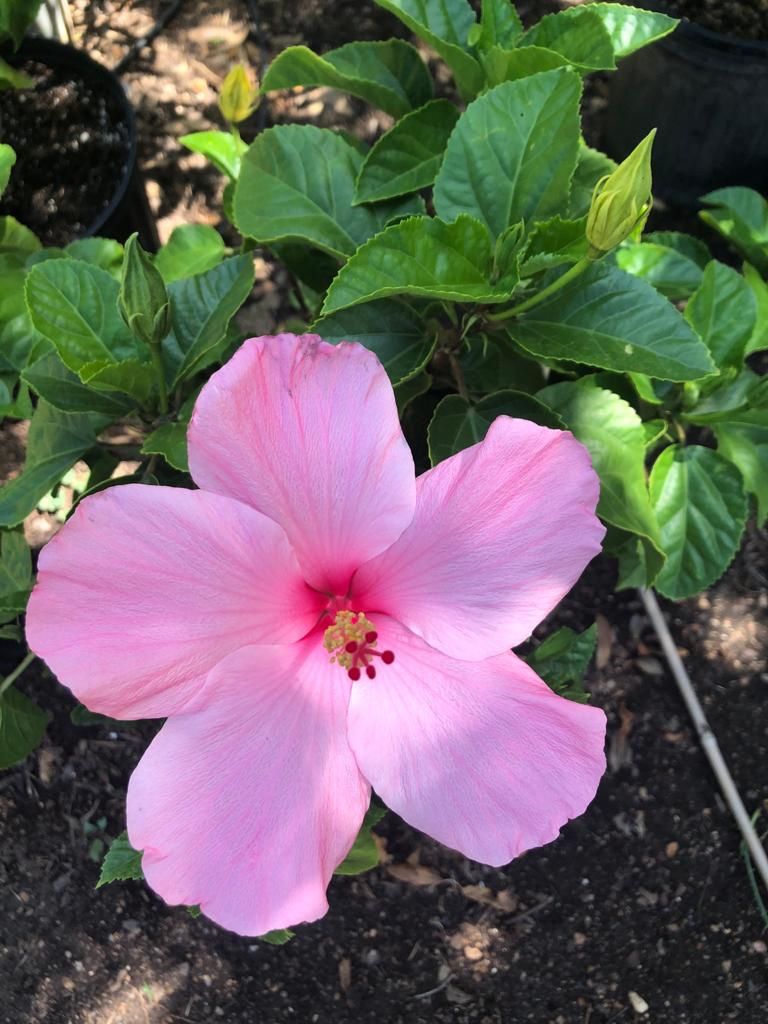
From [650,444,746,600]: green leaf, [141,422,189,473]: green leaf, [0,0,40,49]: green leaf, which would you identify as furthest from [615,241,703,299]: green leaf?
[0,0,40,49]: green leaf

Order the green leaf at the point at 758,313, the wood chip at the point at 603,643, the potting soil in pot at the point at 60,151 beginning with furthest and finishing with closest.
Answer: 1. the potting soil in pot at the point at 60,151
2. the wood chip at the point at 603,643
3. the green leaf at the point at 758,313

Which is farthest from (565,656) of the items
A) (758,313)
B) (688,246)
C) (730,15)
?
(730,15)

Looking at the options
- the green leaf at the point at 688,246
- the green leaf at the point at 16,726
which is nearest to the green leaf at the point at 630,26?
the green leaf at the point at 688,246

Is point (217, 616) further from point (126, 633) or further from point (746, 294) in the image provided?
point (746, 294)

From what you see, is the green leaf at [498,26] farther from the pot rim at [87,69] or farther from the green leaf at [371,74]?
the pot rim at [87,69]

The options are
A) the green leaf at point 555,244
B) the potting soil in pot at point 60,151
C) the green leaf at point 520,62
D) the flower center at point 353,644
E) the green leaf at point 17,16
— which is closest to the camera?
the flower center at point 353,644

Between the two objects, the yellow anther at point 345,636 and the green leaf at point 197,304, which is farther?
the green leaf at point 197,304

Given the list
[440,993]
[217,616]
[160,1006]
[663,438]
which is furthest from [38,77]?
[440,993]
